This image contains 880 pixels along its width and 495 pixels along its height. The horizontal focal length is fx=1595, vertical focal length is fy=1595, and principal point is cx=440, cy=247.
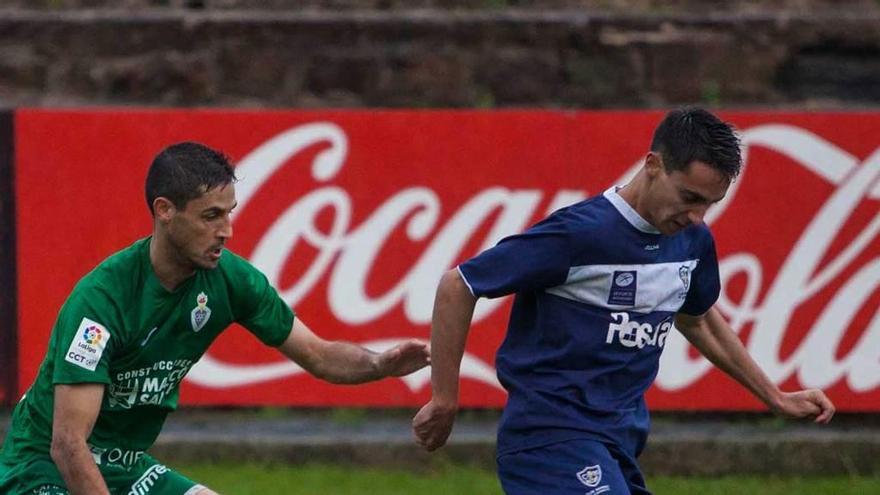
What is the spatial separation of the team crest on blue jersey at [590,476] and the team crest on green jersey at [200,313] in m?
1.36

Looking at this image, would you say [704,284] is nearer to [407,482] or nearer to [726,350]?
[726,350]

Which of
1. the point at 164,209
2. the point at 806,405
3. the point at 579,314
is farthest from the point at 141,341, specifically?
the point at 806,405

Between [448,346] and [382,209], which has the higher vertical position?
[448,346]

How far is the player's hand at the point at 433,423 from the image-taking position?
16.4 ft

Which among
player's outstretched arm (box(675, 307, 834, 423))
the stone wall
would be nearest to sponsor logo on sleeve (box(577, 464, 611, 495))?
player's outstretched arm (box(675, 307, 834, 423))

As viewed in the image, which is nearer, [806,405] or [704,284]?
[704,284]

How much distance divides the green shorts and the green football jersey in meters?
0.03

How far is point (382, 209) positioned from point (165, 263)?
378cm

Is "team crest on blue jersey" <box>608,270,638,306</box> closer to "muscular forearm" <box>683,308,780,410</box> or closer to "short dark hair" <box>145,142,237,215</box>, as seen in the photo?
"muscular forearm" <box>683,308,780,410</box>

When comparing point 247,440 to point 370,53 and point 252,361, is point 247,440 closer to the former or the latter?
point 252,361

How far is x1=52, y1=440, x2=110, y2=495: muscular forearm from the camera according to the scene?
4.80 meters

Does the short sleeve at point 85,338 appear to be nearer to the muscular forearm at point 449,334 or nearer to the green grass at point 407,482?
the muscular forearm at point 449,334

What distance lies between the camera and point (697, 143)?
4926mm

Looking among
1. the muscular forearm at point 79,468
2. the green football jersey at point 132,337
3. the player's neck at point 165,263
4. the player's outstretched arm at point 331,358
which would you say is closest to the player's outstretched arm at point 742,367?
the player's outstretched arm at point 331,358
